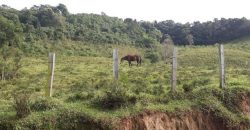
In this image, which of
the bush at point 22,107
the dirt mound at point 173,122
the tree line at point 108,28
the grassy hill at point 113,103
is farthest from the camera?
the tree line at point 108,28

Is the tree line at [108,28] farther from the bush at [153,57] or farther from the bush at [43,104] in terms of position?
the bush at [43,104]

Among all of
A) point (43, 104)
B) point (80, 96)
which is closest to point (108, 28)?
point (80, 96)

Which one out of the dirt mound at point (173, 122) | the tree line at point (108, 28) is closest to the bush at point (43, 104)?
the dirt mound at point (173, 122)

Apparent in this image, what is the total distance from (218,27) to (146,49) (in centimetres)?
2023

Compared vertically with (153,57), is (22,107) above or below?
below

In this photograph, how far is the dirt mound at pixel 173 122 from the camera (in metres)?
12.0

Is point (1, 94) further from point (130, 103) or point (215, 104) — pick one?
point (215, 104)

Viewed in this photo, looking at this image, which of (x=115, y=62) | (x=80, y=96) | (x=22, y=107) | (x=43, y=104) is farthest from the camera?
(x=115, y=62)

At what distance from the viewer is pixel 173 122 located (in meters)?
12.9

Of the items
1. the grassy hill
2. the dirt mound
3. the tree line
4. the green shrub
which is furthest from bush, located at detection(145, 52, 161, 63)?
the green shrub

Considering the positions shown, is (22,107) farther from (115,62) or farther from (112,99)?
(115,62)

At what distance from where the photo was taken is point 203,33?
68250 mm

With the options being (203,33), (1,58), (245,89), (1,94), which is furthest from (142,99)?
(203,33)

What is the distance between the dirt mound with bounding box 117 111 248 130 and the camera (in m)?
12.0
